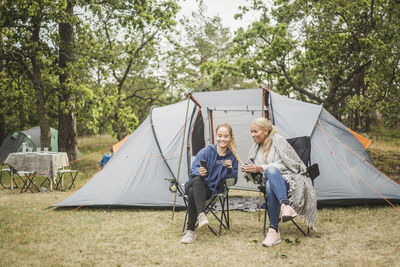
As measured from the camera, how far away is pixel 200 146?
239 inches

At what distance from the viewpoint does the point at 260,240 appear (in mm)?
3791

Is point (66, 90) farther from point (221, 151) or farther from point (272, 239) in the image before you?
point (272, 239)

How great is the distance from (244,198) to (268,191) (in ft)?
8.97

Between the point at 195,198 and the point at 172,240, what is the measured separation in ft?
1.68

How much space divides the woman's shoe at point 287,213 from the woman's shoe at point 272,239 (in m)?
0.29

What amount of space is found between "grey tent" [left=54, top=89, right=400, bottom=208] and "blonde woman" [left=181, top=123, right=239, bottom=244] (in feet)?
3.52

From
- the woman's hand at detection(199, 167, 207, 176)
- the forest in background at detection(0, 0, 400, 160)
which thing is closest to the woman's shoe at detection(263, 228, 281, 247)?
the woman's hand at detection(199, 167, 207, 176)

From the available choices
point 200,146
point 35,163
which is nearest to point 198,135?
point 200,146

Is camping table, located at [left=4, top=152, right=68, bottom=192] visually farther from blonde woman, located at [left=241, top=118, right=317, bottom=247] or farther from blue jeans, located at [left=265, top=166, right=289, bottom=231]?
blue jeans, located at [left=265, top=166, right=289, bottom=231]

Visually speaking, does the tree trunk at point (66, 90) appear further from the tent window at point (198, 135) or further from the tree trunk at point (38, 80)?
the tent window at point (198, 135)

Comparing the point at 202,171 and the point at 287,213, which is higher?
the point at 202,171

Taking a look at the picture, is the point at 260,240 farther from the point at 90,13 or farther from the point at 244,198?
the point at 90,13

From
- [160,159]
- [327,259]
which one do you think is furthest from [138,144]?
[327,259]

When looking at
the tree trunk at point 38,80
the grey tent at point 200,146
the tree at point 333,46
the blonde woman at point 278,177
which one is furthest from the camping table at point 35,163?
the tree at point 333,46
